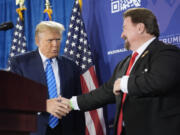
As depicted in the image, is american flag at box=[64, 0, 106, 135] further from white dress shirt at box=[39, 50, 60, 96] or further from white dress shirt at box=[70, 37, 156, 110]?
white dress shirt at box=[70, 37, 156, 110]

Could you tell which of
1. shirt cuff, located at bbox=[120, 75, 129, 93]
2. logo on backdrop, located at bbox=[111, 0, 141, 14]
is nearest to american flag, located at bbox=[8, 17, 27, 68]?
logo on backdrop, located at bbox=[111, 0, 141, 14]

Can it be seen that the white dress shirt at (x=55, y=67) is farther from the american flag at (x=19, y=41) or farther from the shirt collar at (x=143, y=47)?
the american flag at (x=19, y=41)

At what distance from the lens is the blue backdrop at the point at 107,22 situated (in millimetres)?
4066

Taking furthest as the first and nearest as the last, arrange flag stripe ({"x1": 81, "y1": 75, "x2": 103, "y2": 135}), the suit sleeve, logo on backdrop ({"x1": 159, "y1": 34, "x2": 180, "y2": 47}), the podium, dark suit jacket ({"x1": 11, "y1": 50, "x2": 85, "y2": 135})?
1. flag stripe ({"x1": 81, "y1": 75, "x2": 103, "y2": 135})
2. logo on backdrop ({"x1": 159, "y1": 34, "x2": 180, "y2": 47})
3. dark suit jacket ({"x1": 11, "y1": 50, "x2": 85, "y2": 135})
4. the suit sleeve
5. the podium

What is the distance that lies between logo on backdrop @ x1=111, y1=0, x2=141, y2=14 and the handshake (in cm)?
198

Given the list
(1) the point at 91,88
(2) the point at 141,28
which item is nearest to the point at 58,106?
(2) the point at 141,28

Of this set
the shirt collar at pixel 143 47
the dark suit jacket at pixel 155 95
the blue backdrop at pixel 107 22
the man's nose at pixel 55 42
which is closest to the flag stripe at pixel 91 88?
the blue backdrop at pixel 107 22

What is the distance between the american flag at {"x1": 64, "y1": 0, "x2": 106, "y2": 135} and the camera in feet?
14.5

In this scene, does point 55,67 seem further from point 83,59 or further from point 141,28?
point 83,59

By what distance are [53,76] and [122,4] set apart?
186cm

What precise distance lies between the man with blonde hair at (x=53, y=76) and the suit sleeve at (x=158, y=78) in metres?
0.92

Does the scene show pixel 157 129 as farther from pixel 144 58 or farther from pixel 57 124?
pixel 57 124

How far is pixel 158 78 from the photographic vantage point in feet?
7.70

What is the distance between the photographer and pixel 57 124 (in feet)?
10.3
